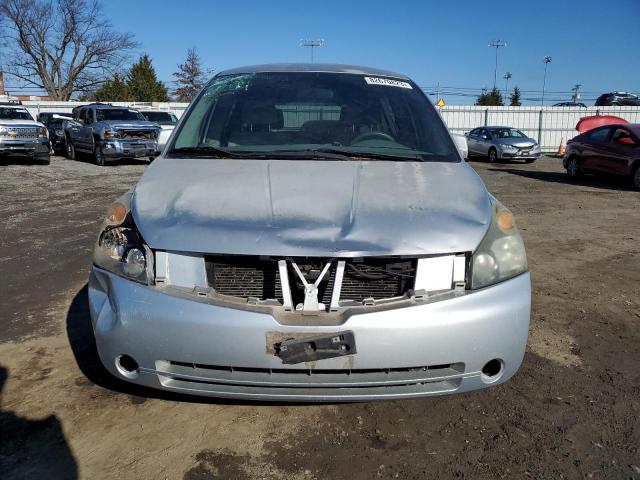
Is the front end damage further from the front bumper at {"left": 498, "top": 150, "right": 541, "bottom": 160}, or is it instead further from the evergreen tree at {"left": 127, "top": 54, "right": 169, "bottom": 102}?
the evergreen tree at {"left": 127, "top": 54, "right": 169, "bottom": 102}

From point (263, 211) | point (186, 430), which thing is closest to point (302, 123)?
point (263, 211)

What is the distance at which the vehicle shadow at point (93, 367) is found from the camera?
2.85 m

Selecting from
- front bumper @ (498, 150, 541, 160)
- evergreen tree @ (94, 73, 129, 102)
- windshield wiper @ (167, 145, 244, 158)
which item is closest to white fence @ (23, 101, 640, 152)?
front bumper @ (498, 150, 541, 160)

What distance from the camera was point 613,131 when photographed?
13.1 metres

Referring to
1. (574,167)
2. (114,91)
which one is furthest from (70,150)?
(114,91)

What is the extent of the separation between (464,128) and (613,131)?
16.5m

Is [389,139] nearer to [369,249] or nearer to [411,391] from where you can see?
[369,249]

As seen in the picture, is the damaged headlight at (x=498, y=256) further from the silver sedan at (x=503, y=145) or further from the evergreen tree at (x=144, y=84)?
the evergreen tree at (x=144, y=84)

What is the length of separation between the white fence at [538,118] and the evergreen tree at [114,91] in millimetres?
22985

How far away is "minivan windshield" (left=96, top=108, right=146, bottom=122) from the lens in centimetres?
1755

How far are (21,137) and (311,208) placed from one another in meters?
16.2

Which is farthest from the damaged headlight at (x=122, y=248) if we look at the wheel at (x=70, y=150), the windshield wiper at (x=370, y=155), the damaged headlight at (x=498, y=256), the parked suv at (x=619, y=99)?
the parked suv at (x=619, y=99)

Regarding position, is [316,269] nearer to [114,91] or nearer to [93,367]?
[93,367]

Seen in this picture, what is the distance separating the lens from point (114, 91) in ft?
163
